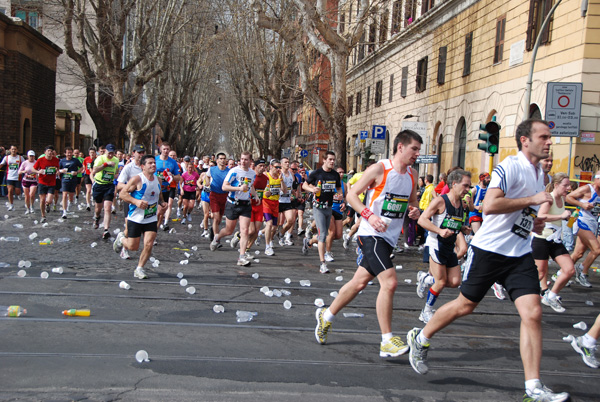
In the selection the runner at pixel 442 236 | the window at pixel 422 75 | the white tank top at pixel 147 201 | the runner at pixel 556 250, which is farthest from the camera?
the window at pixel 422 75

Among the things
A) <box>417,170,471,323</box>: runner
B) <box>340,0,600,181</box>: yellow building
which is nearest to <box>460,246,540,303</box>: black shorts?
<box>417,170,471,323</box>: runner

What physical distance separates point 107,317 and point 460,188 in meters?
4.05

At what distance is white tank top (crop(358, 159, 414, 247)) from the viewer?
213 inches

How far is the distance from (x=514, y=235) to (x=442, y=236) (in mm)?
2047

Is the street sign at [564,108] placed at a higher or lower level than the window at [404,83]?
lower

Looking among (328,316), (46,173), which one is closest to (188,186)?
(46,173)

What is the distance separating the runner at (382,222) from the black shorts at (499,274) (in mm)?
788

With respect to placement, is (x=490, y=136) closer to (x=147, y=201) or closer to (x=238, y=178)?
(x=238, y=178)

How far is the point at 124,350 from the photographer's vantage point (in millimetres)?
5148

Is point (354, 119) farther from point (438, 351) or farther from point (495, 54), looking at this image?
point (438, 351)

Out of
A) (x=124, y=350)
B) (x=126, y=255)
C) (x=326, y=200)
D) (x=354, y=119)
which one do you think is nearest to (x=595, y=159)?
(x=326, y=200)

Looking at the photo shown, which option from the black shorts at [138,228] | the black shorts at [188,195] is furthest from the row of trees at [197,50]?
the black shorts at [138,228]

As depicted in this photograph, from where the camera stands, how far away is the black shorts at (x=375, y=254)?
5141 mm

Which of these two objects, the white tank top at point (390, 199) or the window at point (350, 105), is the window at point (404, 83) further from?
the white tank top at point (390, 199)
